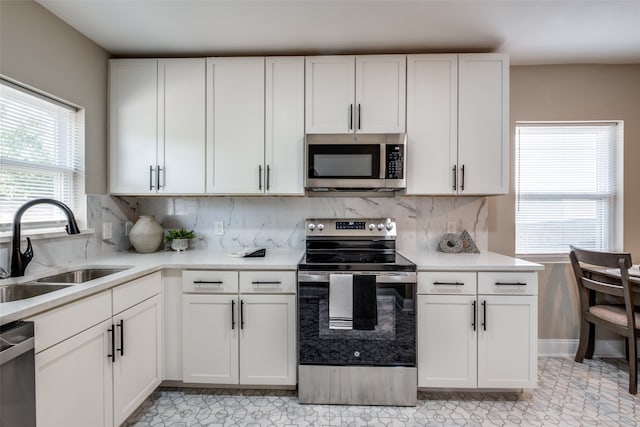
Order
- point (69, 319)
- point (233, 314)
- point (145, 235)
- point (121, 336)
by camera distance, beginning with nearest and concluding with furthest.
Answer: point (69, 319), point (121, 336), point (233, 314), point (145, 235)

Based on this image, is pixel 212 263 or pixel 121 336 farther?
pixel 212 263

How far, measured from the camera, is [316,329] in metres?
1.96

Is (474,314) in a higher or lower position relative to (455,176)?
lower

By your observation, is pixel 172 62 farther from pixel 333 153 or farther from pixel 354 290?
pixel 354 290

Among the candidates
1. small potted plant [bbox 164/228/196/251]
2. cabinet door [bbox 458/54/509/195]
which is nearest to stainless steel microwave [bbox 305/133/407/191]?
cabinet door [bbox 458/54/509/195]

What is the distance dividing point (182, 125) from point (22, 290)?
4.62ft

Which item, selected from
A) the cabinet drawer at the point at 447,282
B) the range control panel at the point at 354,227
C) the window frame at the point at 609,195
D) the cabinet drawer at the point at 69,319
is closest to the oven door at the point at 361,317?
the cabinet drawer at the point at 447,282

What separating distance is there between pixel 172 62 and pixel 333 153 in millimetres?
1415

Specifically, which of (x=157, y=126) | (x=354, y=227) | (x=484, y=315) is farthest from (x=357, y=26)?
(x=484, y=315)

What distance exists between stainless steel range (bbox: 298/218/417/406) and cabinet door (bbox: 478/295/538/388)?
0.47 metres

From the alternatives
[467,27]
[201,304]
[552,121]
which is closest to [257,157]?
[201,304]

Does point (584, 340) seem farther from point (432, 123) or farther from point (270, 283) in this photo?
point (270, 283)

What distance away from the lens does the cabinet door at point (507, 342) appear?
199 cm

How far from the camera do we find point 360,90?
2.29m
